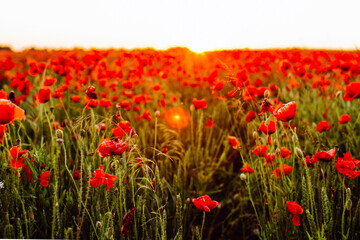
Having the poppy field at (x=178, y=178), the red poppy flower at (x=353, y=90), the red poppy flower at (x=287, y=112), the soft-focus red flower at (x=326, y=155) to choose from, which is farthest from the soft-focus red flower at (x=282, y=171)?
the red poppy flower at (x=353, y=90)

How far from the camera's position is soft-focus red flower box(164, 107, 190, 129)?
2836 mm

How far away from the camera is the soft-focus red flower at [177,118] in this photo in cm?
284

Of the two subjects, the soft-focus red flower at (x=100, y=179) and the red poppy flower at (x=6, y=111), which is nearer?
the red poppy flower at (x=6, y=111)

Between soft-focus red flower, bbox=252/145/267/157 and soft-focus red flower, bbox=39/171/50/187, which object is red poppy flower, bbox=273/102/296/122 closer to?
soft-focus red flower, bbox=252/145/267/157

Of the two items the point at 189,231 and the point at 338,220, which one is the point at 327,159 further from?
the point at 189,231

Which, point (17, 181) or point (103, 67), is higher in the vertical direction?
point (103, 67)

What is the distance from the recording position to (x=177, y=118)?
285cm

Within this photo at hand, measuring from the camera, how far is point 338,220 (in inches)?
57.0

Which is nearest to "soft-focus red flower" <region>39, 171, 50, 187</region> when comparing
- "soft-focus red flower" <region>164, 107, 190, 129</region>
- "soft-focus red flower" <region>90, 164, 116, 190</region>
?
"soft-focus red flower" <region>90, 164, 116, 190</region>

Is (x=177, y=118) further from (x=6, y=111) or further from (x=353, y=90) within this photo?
(x=6, y=111)

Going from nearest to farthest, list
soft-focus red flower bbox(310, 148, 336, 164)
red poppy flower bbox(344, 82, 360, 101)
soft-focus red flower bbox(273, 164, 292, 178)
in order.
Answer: soft-focus red flower bbox(310, 148, 336, 164) → soft-focus red flower bbox(273, 164, 292, 178) → red poppy flower bbox(344, 82, 360, 101)

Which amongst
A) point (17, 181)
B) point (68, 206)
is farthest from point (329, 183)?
point (17, 181)

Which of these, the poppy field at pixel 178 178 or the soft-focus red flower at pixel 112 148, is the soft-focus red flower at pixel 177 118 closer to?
the poppy field at pixel 178 178

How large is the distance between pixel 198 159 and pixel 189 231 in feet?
2.25
